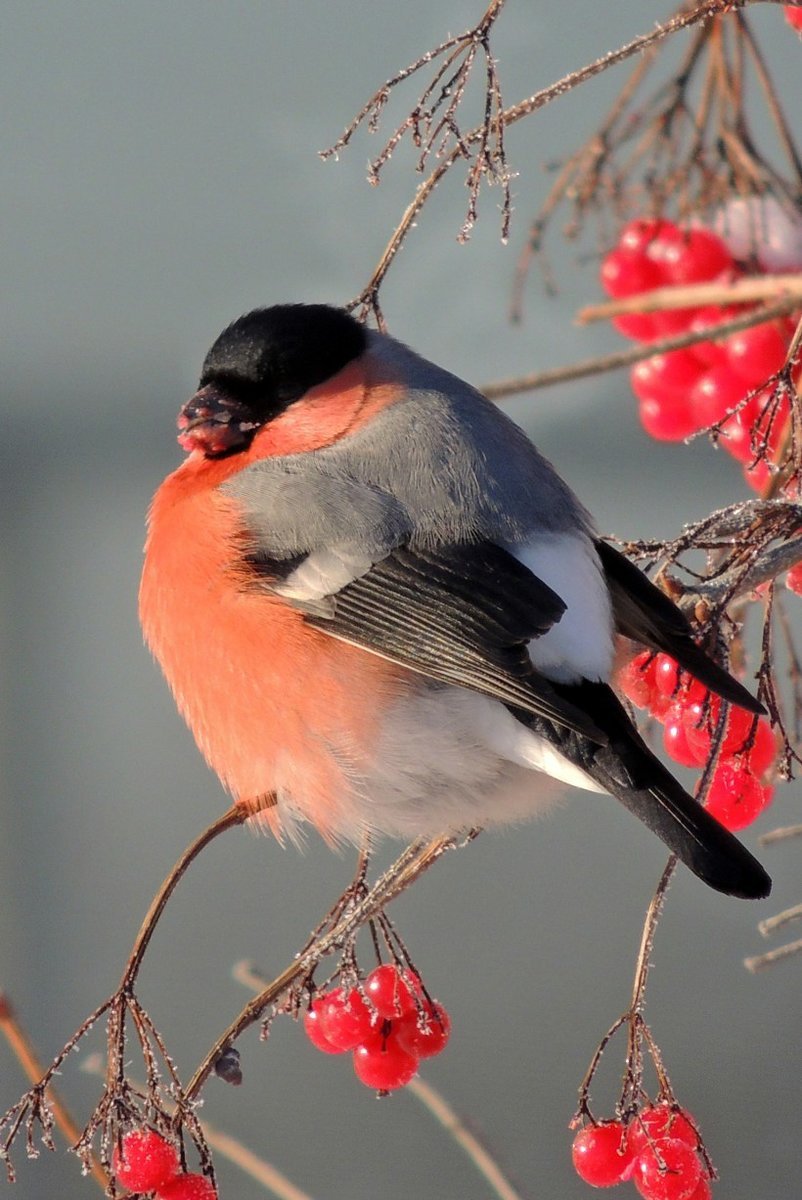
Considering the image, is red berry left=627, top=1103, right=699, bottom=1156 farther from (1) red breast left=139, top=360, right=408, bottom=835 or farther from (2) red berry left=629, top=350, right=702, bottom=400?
(2) red berry left=629, top=350, right=702, bottom=400

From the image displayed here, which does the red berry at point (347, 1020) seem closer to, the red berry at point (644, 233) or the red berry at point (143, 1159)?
the red berry at point (143, 1159)

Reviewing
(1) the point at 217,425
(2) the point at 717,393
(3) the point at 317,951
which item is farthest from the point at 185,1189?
(2) the point at 717,393

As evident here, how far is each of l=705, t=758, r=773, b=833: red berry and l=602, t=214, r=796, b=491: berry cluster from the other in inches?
9.8

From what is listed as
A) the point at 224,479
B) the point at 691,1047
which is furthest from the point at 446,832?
the point at 691,1047

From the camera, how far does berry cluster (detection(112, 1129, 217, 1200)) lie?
75 cm

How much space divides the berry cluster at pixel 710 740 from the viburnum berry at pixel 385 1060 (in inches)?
9.7

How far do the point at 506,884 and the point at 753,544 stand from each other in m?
1.63

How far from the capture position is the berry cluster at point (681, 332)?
3.40 feet

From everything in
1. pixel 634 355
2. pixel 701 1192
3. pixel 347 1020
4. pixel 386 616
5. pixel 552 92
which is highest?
pixel 552 92

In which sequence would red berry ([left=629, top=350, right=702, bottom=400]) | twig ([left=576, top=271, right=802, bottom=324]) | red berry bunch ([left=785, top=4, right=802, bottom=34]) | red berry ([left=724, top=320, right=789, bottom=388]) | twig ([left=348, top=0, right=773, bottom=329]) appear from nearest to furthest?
twig ([left=576, top=271, right=802, bottom=324]), twig ([left=348, top=0, right=773, bottom=329]), red berry bunch ([left=785, top=4, right=802, bottom=34]), red berry ([left=724, top=320, right=789, bottom=388]), red berry ([left=629, top=350, right=702, bottom=400])

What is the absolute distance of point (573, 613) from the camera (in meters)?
0.87

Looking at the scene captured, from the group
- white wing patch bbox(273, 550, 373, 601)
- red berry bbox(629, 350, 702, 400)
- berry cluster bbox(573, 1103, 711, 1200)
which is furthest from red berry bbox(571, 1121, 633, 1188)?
red berry bbox(629, 350, 702, 400)

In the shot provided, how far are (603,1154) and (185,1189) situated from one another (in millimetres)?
228

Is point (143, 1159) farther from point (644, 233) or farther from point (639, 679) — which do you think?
point (644, 233)
